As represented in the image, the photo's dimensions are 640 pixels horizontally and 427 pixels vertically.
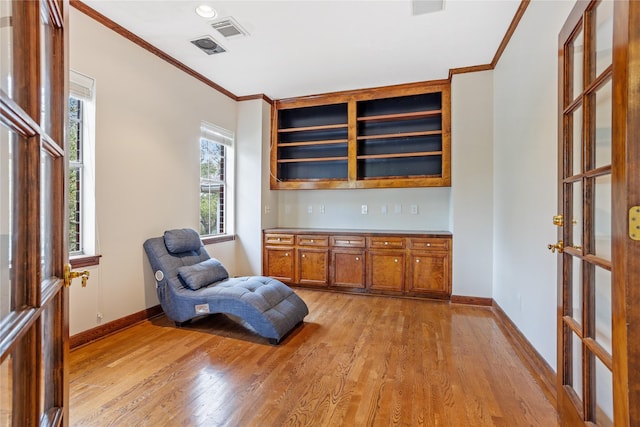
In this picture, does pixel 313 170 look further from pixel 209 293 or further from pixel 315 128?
pixel 209 293

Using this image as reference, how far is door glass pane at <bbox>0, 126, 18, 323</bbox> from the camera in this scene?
61cm

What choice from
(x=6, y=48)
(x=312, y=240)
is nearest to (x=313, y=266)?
(x=312, y=240)

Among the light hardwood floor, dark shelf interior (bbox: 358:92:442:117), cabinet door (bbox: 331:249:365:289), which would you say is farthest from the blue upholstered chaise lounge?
dark shelf interior (bbox: 358:92:442:117)

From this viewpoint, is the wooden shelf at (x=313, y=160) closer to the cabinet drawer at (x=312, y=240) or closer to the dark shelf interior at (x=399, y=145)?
the dark shelf interior at (x=399, y=145)

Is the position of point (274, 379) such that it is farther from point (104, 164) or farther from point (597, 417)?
point (104, 164)

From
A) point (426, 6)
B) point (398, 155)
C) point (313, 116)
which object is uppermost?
point (426, 6)

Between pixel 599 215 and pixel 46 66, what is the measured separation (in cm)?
183

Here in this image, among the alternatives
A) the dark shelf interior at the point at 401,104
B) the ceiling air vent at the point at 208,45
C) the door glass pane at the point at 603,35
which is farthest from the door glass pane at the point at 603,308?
the dark shelf interior at the point at 401,104

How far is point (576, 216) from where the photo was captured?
52.7 inches

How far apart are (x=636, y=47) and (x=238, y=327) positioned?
315 centimetres

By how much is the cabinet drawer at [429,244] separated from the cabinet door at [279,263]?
1.70m

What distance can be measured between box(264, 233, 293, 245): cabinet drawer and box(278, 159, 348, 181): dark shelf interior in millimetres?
987

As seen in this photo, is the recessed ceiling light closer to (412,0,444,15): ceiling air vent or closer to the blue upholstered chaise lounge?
(412,0,444,15): ceiling air vent

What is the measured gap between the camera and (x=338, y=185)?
15.0ft
